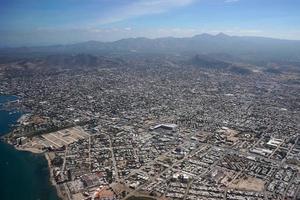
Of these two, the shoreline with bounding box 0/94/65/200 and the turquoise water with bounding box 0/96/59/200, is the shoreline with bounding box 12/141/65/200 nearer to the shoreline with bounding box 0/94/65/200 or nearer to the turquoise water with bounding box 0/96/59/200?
the shoreline with bounding box 0/94/65/200

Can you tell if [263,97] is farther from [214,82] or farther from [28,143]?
[28,143]

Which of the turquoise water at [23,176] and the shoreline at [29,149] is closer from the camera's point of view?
the turquoise water at [23,176]

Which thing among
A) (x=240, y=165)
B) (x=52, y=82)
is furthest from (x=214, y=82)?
(x=240, y=165)

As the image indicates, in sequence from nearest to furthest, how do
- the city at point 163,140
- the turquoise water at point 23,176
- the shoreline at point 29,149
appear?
the turquoise water at point 23,176 → the shoreline at point 29,149 → the city at point 163,140

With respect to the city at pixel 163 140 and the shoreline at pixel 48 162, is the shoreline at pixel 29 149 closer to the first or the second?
the shoreline at pixel 48 162

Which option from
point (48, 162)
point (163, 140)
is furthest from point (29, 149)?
point (163, 140)

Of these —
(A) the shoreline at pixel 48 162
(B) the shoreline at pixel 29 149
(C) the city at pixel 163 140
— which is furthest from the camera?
(C) the city at pixel 163 140

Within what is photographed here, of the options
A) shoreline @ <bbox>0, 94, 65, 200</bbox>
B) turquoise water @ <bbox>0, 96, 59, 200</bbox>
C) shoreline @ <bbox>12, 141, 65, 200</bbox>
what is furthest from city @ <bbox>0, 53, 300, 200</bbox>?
turquoise water @ <bbox>0, 96, 59, 200</bbox>

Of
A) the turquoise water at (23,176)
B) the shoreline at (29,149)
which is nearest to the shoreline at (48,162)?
the shoreline at (29,149)

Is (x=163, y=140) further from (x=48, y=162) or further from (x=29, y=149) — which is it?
(x=29, y=149)
